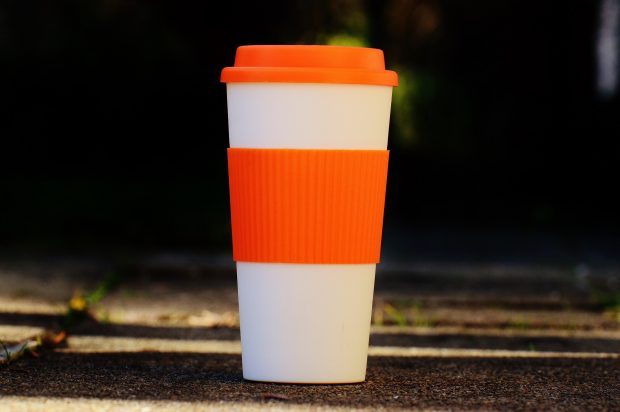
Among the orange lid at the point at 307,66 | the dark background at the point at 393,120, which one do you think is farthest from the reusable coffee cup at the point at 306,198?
the dark background at the point at 393,120

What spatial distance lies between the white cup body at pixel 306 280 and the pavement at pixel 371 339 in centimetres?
8

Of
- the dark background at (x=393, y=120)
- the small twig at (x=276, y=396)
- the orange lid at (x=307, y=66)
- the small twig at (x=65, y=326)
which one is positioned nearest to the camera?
the small twig at (x=276, y=396)

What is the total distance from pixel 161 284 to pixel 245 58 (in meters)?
2.77

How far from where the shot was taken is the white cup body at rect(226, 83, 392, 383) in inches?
134

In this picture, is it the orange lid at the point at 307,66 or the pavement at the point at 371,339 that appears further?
the orange lid at the point at 307,66

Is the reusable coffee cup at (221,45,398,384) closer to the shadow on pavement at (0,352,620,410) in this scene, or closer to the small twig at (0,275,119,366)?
the shadow on pavement at (0,352,620,410)

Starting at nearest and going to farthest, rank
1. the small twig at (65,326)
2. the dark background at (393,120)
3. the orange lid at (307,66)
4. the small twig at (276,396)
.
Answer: the small twig at (276,396) < the orange lid at (307,66) < the small twig at (65,326) < the dark background at (393,120)

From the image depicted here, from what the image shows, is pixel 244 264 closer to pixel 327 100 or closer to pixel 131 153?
pixel 327 100

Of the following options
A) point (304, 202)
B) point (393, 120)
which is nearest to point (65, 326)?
point (304, 202)

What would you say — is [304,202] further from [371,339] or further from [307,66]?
[371,339]

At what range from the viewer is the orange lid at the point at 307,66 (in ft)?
11.1

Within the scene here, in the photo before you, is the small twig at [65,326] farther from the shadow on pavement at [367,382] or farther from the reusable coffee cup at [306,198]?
the reusable coffee cup at [306,198]

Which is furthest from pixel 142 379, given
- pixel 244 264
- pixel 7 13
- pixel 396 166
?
pixel 7 13

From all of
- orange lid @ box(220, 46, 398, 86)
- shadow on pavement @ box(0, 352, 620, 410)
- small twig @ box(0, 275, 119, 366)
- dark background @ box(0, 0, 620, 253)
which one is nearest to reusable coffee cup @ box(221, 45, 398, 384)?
orange lid @ box(220, 46, 398, 86)
